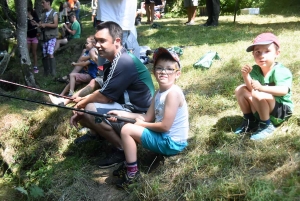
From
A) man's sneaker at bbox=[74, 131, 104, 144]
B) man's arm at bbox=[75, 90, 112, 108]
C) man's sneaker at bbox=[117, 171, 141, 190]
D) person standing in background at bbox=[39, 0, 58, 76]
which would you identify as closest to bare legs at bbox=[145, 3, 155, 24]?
person standing in background at bbox=[39, 0, 58, 76]

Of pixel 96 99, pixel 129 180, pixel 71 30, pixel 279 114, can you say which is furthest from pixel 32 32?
pixel 279 114

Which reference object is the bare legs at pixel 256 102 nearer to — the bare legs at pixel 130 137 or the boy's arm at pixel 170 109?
the boy's arm at pixel 170 109

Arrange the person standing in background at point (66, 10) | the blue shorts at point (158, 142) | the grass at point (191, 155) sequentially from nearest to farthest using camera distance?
the grass at point (191, 155)
the blue shorts at point (158, 142)
the person standing in background at point (66, 10)

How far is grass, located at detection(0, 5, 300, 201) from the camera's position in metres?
2.69

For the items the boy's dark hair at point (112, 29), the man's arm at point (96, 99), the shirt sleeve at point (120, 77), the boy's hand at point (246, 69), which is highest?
the boy's dark hair at point (112, 29)

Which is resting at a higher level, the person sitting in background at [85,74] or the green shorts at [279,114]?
the green shorts at [279,114]

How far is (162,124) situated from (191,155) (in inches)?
18.5

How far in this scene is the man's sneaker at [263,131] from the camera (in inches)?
125

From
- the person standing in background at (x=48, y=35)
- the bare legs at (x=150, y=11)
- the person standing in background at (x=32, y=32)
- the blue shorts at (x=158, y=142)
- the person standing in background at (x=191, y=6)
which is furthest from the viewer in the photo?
the bare legs at (x=150, y=11)

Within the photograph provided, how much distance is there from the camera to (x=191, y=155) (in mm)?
3219

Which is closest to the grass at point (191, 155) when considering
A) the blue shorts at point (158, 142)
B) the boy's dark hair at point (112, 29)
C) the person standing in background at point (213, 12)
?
the blue shorts at point (158, 142)

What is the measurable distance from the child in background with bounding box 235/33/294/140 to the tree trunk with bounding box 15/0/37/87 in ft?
13.3

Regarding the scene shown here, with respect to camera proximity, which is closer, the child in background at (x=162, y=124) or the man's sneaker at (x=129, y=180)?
the child in background at (x=162, y=124)

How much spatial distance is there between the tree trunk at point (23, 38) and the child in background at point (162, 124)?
3.60 m
